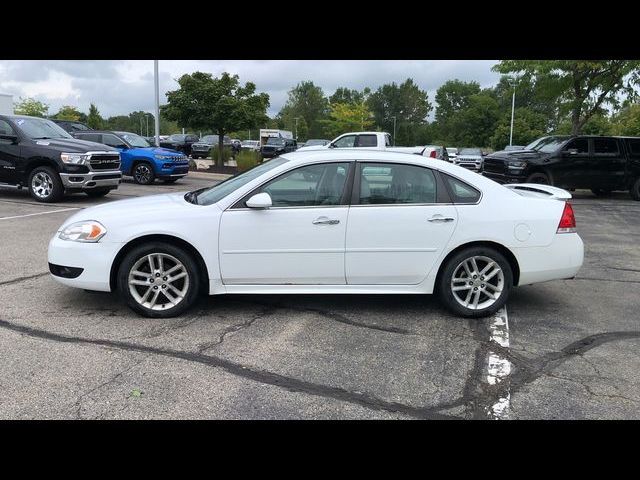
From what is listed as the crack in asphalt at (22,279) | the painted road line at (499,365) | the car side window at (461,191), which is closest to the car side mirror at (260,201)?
the car side window at (461,191)

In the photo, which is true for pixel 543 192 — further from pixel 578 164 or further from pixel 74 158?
pixel 578 164

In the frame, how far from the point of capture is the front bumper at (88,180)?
11945 millimetres

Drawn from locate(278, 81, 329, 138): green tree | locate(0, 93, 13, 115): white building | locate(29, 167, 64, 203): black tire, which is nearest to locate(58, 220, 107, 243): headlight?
locate(29, 167, 64, 203): black tire

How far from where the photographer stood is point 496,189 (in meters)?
5.23

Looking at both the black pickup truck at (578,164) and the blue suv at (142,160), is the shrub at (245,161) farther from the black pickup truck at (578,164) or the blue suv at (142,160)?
the black pickup truck at (578,164)

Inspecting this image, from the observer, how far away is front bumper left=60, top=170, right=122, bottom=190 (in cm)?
1195

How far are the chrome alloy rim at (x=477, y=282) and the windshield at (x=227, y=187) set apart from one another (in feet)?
6.46

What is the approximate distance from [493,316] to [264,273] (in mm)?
2212

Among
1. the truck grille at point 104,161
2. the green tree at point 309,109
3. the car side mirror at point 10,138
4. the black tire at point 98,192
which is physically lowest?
the black tire at point 98,192

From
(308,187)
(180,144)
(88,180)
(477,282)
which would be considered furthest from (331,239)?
(180,144)

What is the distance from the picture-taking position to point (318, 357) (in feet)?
13.8

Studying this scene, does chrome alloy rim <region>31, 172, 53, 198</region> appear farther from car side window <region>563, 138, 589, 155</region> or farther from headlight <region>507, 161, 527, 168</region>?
car side window <region>563, 138, 589, 155</region>
